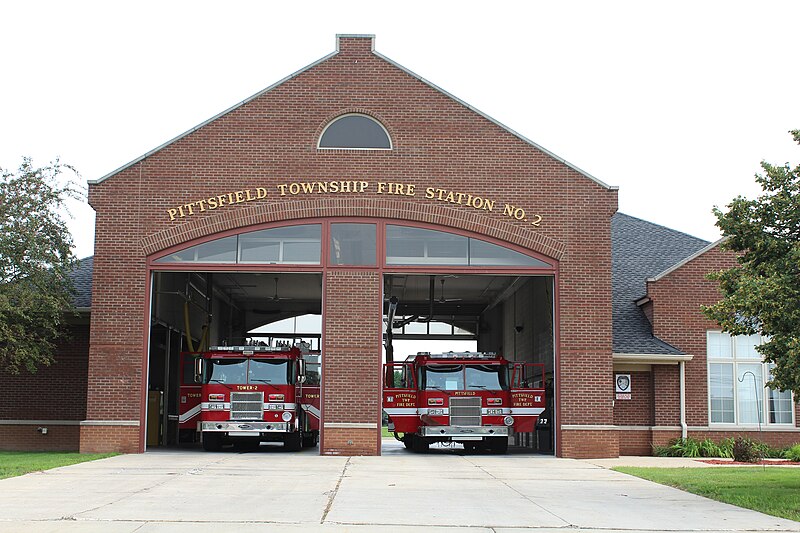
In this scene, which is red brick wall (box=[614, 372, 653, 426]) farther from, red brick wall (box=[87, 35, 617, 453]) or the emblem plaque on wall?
red brick wall (box=[87, 35, 617, 453])

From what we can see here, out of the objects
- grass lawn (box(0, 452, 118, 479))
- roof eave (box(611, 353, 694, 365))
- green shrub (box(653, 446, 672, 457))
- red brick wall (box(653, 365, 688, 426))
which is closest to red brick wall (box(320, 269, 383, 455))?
grass lawn (box(0, 452, 118, 479))

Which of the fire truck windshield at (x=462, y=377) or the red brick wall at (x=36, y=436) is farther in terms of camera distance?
the fire truck windshield at (x=462, y=377)

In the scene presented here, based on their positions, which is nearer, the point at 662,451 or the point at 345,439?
the point at 345,439

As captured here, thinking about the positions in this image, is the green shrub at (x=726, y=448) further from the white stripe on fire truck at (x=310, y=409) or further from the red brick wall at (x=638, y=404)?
the white stripe on fire truck at (x=310, y=409)

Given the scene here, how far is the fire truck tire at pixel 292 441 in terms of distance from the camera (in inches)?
1070

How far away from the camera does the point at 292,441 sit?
27.4 metres

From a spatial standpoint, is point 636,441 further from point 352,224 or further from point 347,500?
point 347,500

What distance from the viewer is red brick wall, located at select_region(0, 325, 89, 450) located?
26891mm

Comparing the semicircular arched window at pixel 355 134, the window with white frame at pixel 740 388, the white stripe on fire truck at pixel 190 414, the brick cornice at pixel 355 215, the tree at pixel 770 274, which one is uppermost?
the semicircular arched window at pixel 355 134

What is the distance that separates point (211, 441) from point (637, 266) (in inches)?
582

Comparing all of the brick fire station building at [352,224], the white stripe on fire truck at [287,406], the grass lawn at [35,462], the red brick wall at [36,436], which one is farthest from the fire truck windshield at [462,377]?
the red brick wall at [36,436]

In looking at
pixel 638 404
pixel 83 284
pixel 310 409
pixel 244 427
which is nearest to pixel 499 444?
pixel 638 404

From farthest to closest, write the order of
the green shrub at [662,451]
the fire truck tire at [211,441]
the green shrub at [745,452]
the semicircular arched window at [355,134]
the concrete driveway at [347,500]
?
the green shrub at [662,451] < the fire truck tire at [211,441] < the semicircular arched window at [355,134] < the green shrub at [745,452] < the concrete driveway at [347,500]

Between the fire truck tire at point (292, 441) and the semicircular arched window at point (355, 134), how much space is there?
814cm
